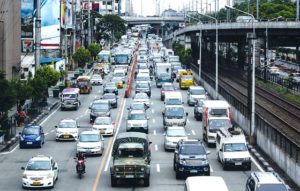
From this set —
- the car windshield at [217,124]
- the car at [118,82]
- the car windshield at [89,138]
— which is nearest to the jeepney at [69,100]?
the car at [118,82]

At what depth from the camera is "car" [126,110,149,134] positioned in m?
56.4

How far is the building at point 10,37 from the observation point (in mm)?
81625

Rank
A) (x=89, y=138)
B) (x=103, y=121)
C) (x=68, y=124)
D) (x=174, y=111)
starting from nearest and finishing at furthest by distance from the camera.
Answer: (x=89, y=138), (x=68, y=124), (x=103, y=121), (x=174, y=111)

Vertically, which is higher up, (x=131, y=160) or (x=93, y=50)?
(x=93, y=50)

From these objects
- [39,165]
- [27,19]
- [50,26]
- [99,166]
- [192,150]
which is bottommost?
[99,166]

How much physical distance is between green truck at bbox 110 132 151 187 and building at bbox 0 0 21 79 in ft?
139

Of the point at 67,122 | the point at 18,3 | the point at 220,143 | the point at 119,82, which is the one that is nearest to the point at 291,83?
the point at 119,82

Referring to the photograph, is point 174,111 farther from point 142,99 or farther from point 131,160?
point 131,160

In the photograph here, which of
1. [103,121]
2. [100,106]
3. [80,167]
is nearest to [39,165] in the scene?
[80,167]

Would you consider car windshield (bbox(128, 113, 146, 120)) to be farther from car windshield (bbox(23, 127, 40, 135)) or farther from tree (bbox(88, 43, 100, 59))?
tree (bbox(88, 43, 100, 59))

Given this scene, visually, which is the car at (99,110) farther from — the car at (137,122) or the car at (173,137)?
the car at (173,137)

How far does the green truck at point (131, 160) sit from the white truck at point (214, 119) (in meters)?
11.7

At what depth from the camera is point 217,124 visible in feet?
166

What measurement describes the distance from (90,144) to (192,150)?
29.2 ft
